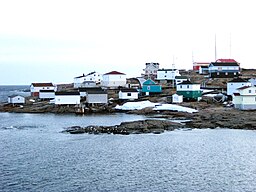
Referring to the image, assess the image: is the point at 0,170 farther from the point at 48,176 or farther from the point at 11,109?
the point at 11,109

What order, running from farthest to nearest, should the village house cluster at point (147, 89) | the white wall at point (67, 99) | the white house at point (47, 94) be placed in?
1. the white house at point (47, 94)
2. the white wall at point (67, 99)
3. the village house cluster at point (147, 89)

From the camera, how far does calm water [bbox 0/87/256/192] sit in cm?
2236

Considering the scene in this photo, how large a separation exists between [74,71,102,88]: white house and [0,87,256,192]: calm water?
47013 millimetres

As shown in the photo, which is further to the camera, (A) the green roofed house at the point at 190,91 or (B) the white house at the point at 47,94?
(B) the white house at the point at 47,94

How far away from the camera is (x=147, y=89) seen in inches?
2960

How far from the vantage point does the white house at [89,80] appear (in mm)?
89106

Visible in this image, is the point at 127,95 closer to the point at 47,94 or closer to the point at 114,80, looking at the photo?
the point at 114,80

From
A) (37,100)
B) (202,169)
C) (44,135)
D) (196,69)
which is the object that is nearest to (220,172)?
(202,169)

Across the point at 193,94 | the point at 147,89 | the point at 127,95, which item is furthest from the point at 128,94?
the point at 193,94

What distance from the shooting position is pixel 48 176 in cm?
2400

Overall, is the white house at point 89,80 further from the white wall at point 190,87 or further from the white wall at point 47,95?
the white wall at point 190,87

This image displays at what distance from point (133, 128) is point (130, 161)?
14.2 m

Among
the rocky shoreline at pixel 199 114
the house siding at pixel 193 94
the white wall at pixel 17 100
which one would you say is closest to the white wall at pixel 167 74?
the house siding at pixel 193 94

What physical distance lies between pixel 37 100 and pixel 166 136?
47054 mm
